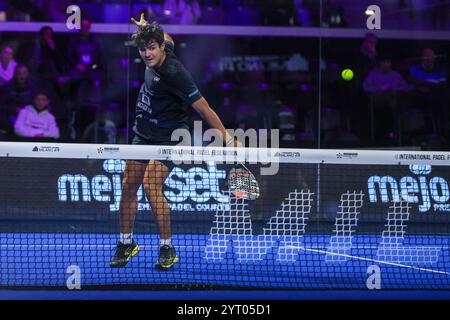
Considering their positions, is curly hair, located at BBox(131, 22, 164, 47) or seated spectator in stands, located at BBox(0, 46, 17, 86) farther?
seated spectator in stands, located at BBox(0, 46, 17, 86)

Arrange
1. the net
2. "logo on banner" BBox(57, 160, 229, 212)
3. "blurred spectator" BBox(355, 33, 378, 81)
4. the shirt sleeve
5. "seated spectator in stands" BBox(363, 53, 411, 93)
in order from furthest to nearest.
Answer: "seated spectator in stands" BBox(363, 53, 411, 93) < "blurred spectator" BBox(355, 33, 378, 81) < "logo on banner" BBox(57, 160, 229, 212) < the shirt sleeve < the net

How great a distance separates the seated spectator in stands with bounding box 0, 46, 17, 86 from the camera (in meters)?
9.46

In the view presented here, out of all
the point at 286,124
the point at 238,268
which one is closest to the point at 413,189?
the point at 286,124

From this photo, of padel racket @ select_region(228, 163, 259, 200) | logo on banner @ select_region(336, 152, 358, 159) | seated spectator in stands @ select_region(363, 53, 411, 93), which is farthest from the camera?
seated spectator in stands @ select_region(363, 53, 411, 93)

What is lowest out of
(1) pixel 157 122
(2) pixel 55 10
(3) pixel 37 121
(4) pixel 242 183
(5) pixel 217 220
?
(5) pixel 217 220

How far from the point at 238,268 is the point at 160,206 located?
0.78m

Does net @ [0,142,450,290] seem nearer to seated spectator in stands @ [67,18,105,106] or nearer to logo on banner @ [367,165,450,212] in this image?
logo on banner @ [367,165,450,212]

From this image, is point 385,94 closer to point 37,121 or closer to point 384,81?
point 384,81

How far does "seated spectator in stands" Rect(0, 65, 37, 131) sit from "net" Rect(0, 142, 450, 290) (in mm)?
533

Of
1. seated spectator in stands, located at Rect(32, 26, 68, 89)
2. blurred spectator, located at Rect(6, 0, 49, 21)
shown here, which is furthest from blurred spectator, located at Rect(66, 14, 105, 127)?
blurred spectator, located at Rect(6, 0, 49, 21)

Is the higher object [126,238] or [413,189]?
[413,189]

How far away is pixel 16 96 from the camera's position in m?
9.52

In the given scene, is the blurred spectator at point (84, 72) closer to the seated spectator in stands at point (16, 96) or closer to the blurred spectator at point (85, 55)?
the blurred spectator at point (85, 55)

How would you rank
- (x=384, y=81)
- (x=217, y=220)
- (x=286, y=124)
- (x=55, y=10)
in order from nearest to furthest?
(x=217, y=220), (x=55, y=10), (x=286, y=124), (x=384, y=81)
